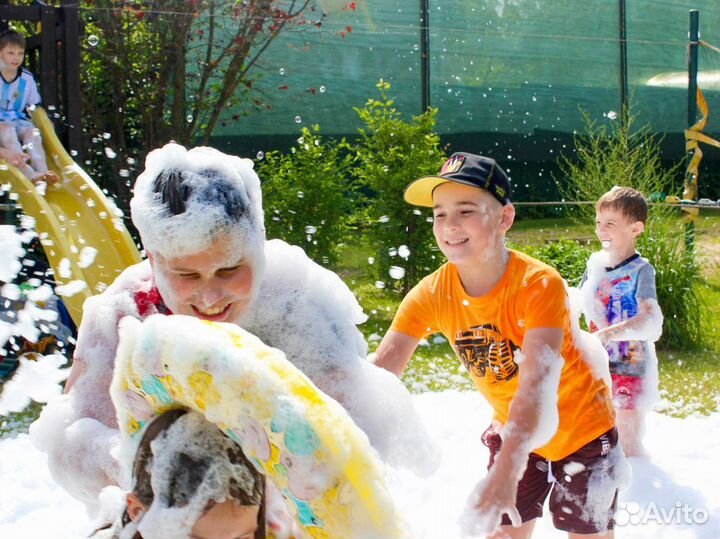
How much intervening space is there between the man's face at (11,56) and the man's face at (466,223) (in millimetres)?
5070

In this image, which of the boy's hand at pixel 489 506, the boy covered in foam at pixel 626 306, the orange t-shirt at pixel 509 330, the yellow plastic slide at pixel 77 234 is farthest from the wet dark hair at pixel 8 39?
the boy's hand at pixel 489 506

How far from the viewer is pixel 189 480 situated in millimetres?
1569

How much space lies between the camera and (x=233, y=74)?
9594 mm

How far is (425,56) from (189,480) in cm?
982

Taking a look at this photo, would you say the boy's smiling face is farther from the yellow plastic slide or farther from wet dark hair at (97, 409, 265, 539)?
wet dark hair at (97, 409, 265, 539)

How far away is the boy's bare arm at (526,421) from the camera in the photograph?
8.29 feet

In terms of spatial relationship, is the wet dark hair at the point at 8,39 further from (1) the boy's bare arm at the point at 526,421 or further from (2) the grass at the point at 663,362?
(1) the boy's bare arm at the point at 526,421

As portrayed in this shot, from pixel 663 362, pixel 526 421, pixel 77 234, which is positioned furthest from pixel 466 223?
pixel 663 362

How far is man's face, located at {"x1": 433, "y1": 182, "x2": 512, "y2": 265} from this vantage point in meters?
3.01

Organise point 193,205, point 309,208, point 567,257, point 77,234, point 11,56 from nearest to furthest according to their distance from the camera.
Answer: point 193,205 → point 77,234 → point 11,56 → point 567,257 → point 309,208

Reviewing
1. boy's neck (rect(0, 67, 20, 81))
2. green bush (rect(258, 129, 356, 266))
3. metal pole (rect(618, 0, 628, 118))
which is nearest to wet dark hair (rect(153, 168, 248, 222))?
boy's neck (rect(0, 67, 20, 81))

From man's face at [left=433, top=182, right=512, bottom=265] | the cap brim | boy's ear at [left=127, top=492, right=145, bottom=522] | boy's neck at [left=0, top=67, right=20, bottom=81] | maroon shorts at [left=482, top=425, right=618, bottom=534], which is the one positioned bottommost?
maroon shorts at [left=482, top=425, right=618, bottom=534]

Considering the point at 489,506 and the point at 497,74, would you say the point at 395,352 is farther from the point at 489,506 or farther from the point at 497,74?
the point at 497,74

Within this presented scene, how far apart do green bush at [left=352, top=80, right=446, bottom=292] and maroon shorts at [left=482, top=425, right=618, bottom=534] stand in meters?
5.43
